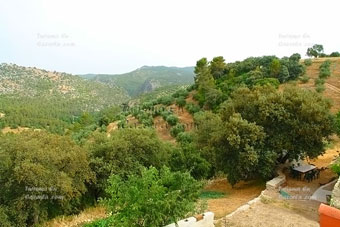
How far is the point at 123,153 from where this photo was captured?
21562mm

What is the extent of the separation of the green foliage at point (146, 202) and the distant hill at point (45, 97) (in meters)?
82.3

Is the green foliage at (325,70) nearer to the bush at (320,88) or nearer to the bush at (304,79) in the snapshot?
the bush at (304,79)

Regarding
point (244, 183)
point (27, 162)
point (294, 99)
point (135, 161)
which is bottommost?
point (244, 183)

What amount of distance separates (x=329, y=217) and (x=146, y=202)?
467cm

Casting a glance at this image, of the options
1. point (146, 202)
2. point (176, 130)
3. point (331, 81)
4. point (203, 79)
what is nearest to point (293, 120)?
point (146, 202)

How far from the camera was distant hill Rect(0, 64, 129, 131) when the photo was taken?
94062mm

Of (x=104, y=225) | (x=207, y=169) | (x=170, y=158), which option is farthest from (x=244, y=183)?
(x=104, y=225)

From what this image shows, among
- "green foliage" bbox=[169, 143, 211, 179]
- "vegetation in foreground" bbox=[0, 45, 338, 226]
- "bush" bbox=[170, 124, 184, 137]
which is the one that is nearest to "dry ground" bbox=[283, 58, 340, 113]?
"bush" bbox=[170, 124, 184, 137]

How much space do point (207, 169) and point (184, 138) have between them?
35.4ft

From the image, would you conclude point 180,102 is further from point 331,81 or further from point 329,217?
point 329,217

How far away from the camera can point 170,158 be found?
24828 mm

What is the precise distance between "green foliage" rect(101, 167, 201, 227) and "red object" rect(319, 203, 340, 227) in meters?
3.78

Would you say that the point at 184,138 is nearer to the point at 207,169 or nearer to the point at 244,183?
the point at 207,169

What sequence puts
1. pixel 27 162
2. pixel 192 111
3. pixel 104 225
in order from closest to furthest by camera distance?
pixel 104 225, pixel 27 162, pixel 192 111
